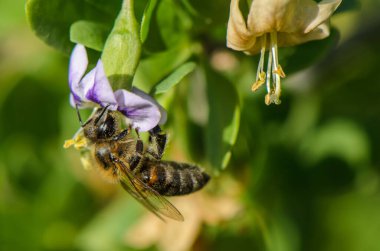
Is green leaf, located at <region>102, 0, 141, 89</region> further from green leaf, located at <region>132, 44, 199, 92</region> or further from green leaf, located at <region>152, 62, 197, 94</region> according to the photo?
green leaf, located at <region>132, 44, 199, 92</region>

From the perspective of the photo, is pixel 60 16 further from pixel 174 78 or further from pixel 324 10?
pixel 324 10

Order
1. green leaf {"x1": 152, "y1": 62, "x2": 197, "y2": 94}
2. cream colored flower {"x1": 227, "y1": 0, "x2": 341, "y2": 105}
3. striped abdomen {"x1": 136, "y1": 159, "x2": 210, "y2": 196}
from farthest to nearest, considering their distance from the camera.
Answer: striped abdomen {"x1": 136, "y1": 159, "x2": 210, "y2": 196} < green leaf {"x1": 152, "y1": 62, "x2": 197, "y2": 94} < cream colored flower {"x1": 227, "y1": 0, "x2": 341, "y2": 105}

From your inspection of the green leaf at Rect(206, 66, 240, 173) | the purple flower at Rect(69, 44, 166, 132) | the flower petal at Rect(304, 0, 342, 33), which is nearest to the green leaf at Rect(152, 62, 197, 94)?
the purple flower at Rect(69, 44, 166, 132)

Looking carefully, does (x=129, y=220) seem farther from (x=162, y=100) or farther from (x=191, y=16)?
(x=191, y=16)

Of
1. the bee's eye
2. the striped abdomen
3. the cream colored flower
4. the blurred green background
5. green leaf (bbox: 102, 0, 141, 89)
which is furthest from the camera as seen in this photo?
the blurred green background

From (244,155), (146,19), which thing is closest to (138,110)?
(146,19)

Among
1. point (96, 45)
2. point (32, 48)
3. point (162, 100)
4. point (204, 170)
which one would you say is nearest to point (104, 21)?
point (96, 45)
